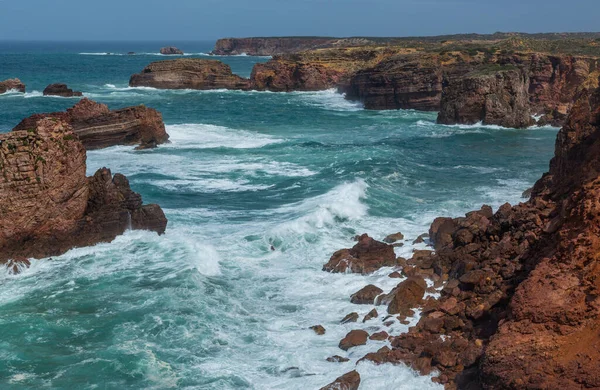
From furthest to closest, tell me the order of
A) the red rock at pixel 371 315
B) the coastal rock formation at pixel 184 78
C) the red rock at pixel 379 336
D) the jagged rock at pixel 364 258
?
the coastal rock formation at pixel 184 78
the jagged rock at pixel 364 258
the red rock at pixel 371 315
the red rock at pixel 379 336

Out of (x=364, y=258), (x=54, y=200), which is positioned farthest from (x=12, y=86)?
(x=364, y=258)

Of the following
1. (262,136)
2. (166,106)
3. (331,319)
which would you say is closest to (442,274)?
(331,319)

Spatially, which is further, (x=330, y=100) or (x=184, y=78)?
(x=184, y=78)

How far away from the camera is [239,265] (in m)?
20.2

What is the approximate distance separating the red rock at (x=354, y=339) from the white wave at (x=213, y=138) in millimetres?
29075

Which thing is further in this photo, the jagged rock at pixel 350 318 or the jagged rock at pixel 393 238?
the jagged rock at pixel 393 238

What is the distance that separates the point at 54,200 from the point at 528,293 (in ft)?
49.6

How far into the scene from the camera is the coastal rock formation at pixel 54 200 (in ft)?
63.6

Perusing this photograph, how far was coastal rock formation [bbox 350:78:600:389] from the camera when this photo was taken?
10523 millimetres

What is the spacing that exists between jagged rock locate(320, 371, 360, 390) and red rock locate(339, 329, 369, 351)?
1760 millimetres

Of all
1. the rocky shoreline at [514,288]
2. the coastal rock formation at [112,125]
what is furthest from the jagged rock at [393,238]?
the coastal rock formation at [112,125]

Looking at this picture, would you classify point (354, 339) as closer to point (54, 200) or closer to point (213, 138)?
point (54, 200)

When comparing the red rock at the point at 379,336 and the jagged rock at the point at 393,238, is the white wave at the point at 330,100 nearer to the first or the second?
the jagged rock at the point at 393,238

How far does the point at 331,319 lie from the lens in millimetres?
16188
